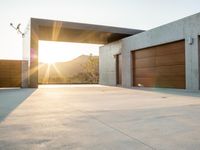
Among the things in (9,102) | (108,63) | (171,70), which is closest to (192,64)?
(171,70)

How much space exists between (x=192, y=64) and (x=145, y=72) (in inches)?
175

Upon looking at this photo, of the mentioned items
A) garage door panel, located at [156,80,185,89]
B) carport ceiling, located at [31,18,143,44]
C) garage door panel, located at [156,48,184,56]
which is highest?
carport ceiling, located at [31,18,143,44]

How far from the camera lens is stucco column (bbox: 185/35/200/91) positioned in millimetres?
11998

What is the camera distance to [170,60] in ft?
45.6

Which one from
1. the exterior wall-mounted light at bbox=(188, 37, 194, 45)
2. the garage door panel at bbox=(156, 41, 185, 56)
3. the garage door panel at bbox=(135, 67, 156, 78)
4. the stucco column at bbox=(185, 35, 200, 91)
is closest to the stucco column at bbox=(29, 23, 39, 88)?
the garage door panel at bbox=(135, 67, 156, 78)

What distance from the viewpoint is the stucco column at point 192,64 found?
39.4ft

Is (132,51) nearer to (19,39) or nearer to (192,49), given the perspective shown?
(192,49)

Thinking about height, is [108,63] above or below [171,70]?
above

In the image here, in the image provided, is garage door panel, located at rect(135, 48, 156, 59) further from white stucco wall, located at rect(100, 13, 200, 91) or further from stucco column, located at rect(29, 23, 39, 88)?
stucco column, located at rect(29, 23, 39, 88)

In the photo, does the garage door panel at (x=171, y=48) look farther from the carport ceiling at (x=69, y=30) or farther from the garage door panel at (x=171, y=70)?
the carport ceiling at (x=69, y=30)

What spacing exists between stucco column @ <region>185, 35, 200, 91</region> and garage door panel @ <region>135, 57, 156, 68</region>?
309 centimetres

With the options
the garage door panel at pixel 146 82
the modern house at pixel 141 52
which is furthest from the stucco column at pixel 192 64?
the garage door panel at pixel 146 82

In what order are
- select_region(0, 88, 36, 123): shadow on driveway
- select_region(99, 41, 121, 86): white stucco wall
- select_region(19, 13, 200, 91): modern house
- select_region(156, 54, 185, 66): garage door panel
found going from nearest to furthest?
1. select_region(0, 88, 36, 123): shadow on driveway
2. select_region(19, 13, 200, 91): modern house
3. select_region(156, 54, 185, 66): garage door panel
4. select_region(99, 41, 121, 86): white stucco wall

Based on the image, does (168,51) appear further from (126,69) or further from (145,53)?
(126,69)
